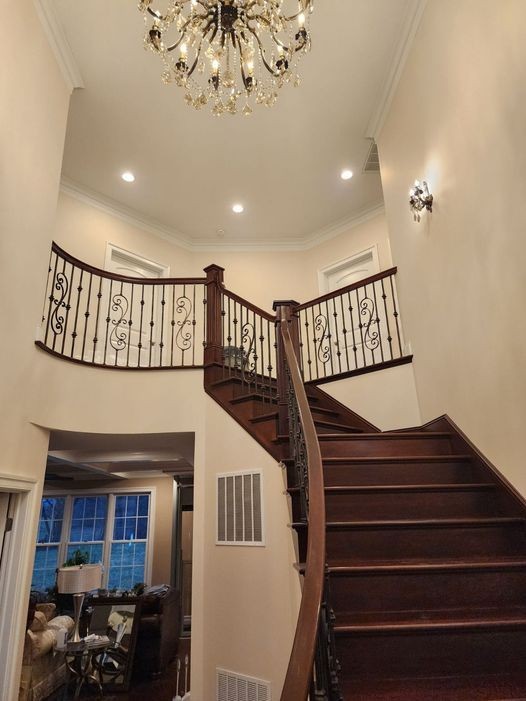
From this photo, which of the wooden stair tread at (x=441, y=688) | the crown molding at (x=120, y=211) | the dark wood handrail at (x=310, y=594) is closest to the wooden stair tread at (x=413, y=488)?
the dark wood handrail at (x=310, y=594)

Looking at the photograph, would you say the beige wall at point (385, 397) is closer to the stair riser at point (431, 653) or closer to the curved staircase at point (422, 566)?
the curved staircase at point (422, 566)

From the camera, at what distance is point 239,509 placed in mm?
3816

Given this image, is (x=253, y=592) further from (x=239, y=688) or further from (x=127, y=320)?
(x=127, y=320)

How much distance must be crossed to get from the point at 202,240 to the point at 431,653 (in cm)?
639

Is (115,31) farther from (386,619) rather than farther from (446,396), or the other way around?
(386,619)

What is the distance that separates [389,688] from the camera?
178cm

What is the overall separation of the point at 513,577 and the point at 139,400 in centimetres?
332

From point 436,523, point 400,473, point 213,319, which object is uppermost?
point 213,319

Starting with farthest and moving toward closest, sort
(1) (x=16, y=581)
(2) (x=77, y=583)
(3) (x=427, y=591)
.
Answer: (2) (x=77, y=583)
(1) (x=16, y=581)
(3) (x=427, y=591)

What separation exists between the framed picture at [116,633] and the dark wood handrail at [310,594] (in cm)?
505

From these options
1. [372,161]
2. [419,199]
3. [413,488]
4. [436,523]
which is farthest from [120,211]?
[436,523]

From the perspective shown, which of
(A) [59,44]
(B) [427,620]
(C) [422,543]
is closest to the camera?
(B) [427,620]

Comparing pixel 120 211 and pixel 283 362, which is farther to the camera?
pixel 120 211

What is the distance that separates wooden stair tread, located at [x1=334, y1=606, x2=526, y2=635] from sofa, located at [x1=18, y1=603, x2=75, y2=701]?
4.18 metres
